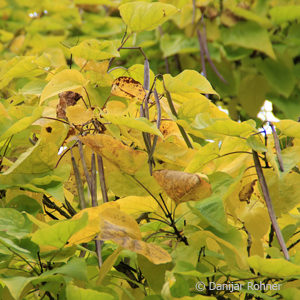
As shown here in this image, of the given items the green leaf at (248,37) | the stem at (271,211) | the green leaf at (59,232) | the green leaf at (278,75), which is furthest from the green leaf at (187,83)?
the green leaf at (278,75)

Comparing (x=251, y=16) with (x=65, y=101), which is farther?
(x=251, y=16)

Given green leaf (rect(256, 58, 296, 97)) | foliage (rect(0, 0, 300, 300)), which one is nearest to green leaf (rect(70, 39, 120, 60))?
foliage (rect(0, 0, 300, 300))

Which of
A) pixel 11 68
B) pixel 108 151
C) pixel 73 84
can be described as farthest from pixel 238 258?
pixel 11 68

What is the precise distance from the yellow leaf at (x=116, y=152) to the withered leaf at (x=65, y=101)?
125 mm

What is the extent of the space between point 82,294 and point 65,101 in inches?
11.3

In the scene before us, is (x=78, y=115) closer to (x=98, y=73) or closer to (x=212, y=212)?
(x=98, y=73)

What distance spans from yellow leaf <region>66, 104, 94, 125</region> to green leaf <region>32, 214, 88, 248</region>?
0.16 m

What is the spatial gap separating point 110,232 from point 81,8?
178 cm

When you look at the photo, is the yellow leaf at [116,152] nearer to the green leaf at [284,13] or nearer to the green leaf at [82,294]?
the green leaf at [82,294]

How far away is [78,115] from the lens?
0.62 meters

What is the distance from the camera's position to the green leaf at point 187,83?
0.60 metres

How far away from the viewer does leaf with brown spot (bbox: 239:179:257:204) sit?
0.61m

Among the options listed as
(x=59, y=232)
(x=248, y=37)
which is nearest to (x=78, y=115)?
(x=59, y=232)

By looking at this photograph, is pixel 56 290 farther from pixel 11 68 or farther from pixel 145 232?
pixel 11 68
